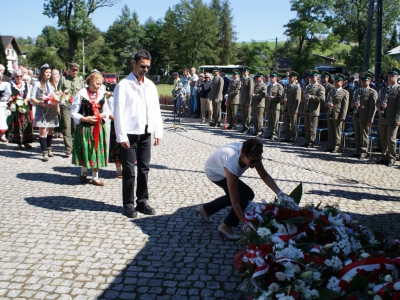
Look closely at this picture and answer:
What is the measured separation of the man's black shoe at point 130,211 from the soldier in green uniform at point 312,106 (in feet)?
24.5

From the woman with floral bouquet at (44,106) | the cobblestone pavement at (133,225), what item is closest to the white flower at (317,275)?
the cobblestone pavement at (133,225)

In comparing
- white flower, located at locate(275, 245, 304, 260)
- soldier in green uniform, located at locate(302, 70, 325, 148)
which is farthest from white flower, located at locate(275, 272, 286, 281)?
soldier in green uniform, located at locate(302, 70, 325, 148)

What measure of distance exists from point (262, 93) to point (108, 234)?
31.1ft

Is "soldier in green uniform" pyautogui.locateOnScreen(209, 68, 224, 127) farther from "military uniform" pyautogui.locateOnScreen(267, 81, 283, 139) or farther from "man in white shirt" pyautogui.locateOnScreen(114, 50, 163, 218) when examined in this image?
"man in white shirt" pyautogui.locateOnScreen(114, 50, 163, 218)

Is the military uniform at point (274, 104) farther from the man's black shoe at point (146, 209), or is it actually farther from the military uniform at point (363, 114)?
the man's black shoe at point (146, 209)

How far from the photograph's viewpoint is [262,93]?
13.6 metres

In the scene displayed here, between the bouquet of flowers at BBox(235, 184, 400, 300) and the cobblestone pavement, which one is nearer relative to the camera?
the bouquet of flowers at BBox(235, 184, 400, 300)

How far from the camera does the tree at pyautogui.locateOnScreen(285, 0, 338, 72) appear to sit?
159 feet

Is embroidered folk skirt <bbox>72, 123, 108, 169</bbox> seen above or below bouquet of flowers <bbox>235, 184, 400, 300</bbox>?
above

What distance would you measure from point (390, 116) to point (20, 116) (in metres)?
9.14

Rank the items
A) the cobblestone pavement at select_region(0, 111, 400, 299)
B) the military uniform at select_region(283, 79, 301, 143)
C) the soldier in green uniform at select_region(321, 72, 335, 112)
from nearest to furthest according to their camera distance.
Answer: the cobblestone pavement at select_region(0, 111, 400, 299) → the soldier in green uniform at select_region(321, 72, 335, 112) → the military uniform at select_region(283, 79, 301, 143)

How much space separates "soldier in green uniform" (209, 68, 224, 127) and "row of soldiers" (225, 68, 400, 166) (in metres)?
0.50

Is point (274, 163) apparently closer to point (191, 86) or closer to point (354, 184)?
point (354, 184)

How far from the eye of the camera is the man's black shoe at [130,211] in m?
5.76
